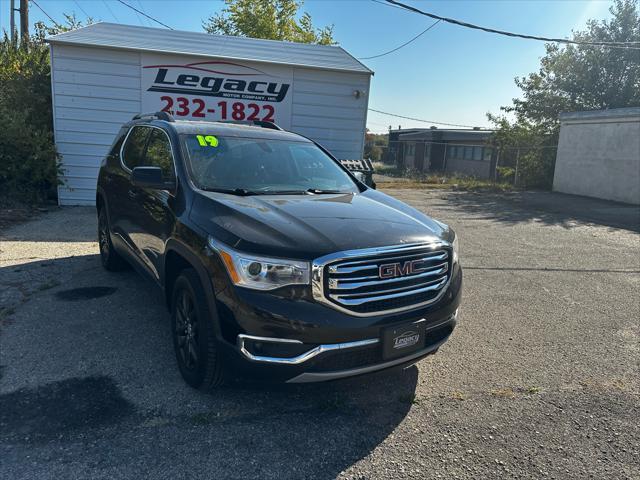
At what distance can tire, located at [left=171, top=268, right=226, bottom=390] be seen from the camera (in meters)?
2.97

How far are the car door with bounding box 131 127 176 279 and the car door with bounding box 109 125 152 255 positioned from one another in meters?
0.06

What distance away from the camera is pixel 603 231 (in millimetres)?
10656

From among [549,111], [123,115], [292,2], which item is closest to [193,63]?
[123,115]

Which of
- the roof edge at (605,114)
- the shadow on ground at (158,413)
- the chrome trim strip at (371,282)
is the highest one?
the roof edge at (605,114)

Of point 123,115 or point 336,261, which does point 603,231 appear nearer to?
point 336,261

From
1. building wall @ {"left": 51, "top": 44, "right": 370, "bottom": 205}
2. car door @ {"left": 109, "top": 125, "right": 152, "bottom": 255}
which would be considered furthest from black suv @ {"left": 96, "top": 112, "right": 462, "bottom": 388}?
building wall @ {"left": 51, "top": 44, "right": 370, "bottom": 205}

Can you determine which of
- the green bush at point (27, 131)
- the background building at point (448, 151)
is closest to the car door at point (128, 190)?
the green bush at point (27, 131)

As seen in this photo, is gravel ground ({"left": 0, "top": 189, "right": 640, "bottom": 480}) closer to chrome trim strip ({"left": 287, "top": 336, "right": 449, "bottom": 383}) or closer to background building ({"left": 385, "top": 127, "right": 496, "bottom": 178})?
chrome trim strip ({"left": 287, "top": 336, "right": 449, "bottom": 383})

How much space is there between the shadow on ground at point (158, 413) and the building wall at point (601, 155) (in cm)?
1608

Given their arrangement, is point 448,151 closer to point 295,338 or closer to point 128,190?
point 128,190

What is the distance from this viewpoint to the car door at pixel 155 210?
12.1 feet

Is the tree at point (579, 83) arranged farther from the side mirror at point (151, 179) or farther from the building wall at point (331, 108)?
the side mirror at point (151, 179)

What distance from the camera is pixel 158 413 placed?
3.04 metres

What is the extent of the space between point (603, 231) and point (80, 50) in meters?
11.8
